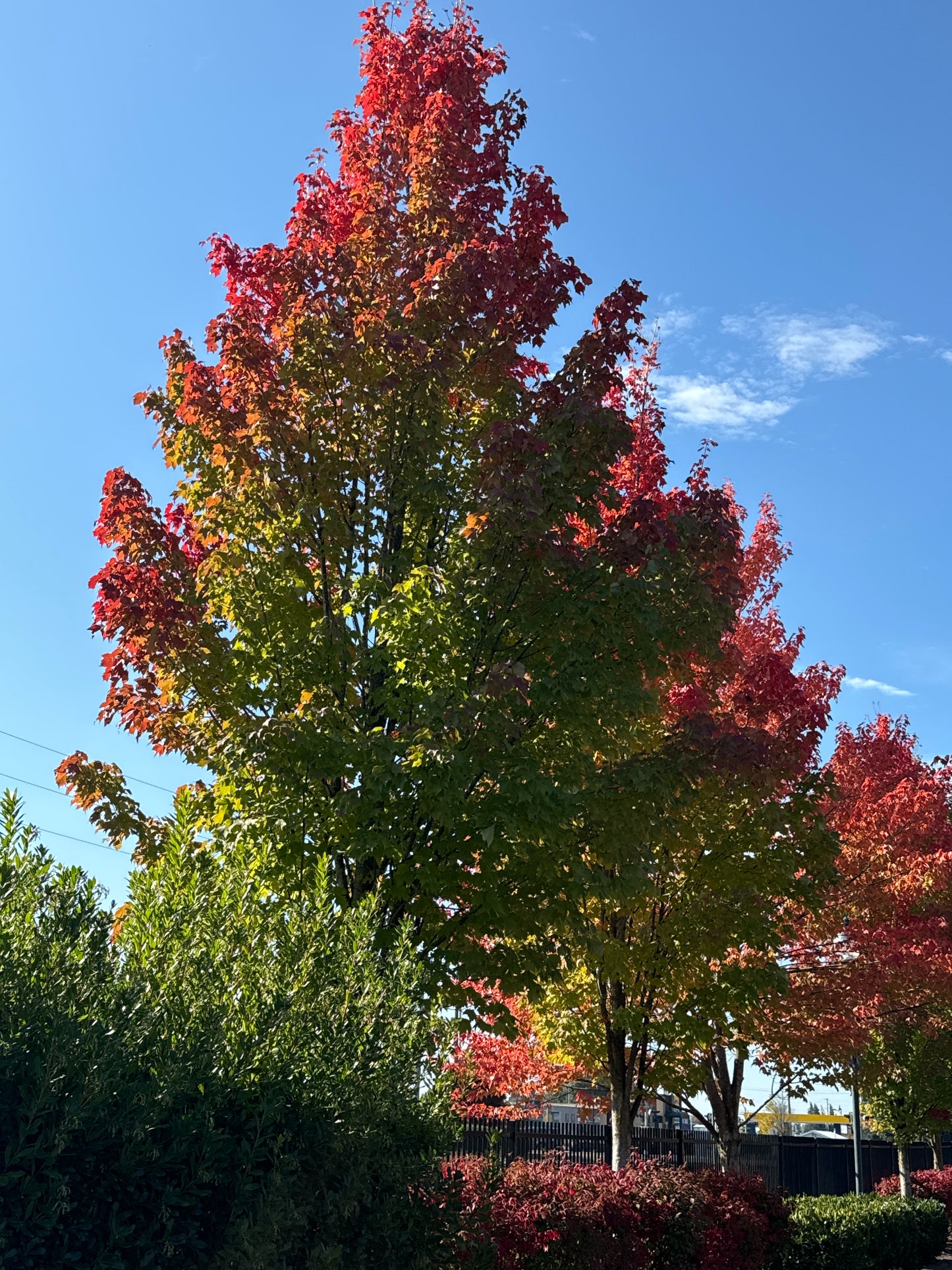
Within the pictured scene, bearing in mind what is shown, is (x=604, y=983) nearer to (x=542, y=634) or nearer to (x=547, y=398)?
(x=542, y=634)

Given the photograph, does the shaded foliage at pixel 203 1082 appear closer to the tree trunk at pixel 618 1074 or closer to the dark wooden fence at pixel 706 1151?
the dark wooden fence at pixel 706 1151

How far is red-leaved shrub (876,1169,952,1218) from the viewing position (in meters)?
24.6

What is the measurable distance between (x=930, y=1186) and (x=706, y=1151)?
9.64 meters

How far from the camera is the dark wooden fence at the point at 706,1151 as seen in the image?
1558cm

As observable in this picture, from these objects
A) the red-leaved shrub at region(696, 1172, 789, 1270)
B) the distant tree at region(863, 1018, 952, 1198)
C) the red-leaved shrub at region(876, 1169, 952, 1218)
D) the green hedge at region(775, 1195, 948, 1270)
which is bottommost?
the red-leaved shrub at region(876, 1169, 952, 1218)

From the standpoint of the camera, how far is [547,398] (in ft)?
30.5

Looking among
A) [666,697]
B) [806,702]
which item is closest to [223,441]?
[666,697]

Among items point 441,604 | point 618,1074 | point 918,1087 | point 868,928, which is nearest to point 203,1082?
point 441,604

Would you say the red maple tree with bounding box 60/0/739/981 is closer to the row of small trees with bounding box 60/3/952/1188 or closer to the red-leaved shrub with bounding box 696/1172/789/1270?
the row of small trees with bounding box 60/3/952/1188

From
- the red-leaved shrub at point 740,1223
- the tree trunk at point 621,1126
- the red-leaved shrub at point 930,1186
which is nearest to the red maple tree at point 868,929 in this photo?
the red-leaved shrub at point 740,1223

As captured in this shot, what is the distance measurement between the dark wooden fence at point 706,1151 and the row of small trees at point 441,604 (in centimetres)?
217

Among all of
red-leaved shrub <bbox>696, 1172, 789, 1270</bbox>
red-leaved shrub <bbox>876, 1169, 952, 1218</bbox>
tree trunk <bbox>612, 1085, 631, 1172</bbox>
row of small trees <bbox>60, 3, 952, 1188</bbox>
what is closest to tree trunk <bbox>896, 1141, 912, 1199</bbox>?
red-leaved shrub <bbox>876, 1169, 952, 1218</bbox>

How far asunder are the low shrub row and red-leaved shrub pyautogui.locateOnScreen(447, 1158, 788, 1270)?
0.01 metres

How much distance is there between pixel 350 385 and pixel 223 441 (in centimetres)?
118
